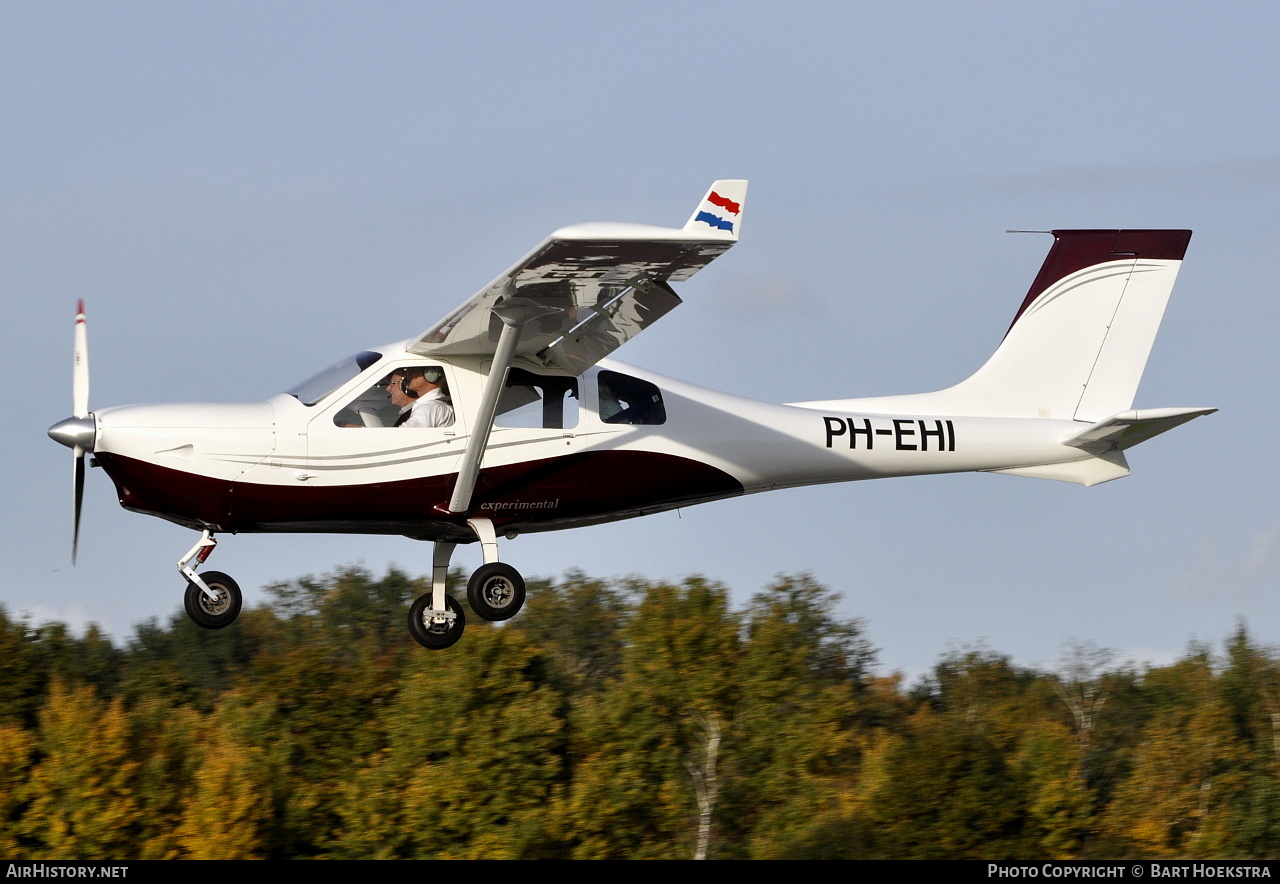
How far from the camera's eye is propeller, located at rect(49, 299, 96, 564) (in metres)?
12.0

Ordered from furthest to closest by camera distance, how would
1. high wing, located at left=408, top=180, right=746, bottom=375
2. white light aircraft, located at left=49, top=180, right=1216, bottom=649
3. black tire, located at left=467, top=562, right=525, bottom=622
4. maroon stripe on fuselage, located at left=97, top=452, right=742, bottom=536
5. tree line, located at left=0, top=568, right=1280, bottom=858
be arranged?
1. tree line, located at left=0, top=568, right=1280, bottom=858
2. black tire, located at left=467, top=562, right=525, bottom=622
3. maroon stripe on fuselage, located at left=97, top=452, right=742, bottom=536
4. white light aircraft, located at left=49, top=180, right=1216, bottom=649
5. high wing, located at left=408, top=180, right=746, bottom=375

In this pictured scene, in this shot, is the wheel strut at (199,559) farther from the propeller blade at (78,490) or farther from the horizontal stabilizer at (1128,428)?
the horizontal stabilizer at (1128,428)

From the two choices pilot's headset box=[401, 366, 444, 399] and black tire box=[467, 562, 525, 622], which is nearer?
pilot's headset box=[401, 366, 444, 399]

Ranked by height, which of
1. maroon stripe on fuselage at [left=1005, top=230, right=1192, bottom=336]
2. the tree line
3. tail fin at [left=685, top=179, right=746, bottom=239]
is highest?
maroon stripe on fuselage at [left=1005, top=230, right=1192, bottom=336]

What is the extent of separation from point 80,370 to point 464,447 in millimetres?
3027

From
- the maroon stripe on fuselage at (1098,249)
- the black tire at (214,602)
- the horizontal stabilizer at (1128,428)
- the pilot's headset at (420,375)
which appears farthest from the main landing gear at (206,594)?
the maroon stripe on fuselage at (1098,249)

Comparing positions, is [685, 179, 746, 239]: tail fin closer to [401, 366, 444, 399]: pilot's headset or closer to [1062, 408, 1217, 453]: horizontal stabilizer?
[401, 366, 444, 399]: pilot's headset

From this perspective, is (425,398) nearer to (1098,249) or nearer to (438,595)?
(438,595)

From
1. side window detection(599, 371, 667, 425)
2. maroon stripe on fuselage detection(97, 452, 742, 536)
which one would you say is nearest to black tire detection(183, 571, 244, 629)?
maroon stripe on fuselage detection(97, 452, 742, 536)

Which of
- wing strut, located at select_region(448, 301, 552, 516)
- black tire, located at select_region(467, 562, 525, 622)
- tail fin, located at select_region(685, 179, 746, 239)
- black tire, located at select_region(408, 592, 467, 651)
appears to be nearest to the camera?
tail fin, located at select_region(685, 179, 746, 239)

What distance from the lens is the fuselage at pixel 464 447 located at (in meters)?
12.2

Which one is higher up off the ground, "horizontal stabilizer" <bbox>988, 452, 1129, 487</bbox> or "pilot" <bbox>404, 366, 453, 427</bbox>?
"pilot" <bbox>404, 366, 453, 427</bbox>

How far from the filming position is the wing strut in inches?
466

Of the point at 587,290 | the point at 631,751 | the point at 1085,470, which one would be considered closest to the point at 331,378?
the point at 587,290
